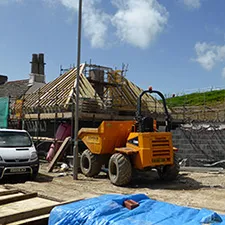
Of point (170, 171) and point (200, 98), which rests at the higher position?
point (200, 98)

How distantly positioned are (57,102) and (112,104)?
10.2 feet

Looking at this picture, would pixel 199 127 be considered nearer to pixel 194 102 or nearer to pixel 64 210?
Result: pixel 64 210

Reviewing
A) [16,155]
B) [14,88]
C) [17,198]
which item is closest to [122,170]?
[16,155]

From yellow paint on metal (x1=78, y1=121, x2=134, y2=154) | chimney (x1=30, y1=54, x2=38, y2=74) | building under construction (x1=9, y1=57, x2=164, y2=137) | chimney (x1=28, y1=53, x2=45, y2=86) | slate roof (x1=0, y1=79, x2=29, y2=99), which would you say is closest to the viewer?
yellow paint on metal (x1=78, y1=121, x2=134, y2=154)

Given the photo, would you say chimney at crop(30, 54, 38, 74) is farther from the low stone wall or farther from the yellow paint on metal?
the yellow paint on metal

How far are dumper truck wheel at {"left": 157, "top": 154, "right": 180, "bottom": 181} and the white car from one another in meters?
4.34

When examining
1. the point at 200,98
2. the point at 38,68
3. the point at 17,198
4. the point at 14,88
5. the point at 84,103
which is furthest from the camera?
the point at 200,98

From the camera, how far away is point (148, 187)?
33.0ft

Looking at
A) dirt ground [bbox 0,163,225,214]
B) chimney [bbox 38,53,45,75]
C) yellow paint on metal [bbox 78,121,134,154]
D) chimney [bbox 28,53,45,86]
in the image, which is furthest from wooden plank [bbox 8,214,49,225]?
chimney [bbox 38,53,45,75]

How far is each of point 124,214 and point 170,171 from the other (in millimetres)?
6891

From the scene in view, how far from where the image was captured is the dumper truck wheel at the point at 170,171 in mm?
10836

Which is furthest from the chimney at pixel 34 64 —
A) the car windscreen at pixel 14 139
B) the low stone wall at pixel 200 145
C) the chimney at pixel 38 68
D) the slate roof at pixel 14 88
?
the car windscreen at pixel 14 139

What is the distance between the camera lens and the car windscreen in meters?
11.2

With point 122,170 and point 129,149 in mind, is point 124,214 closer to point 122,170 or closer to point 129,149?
point 122,170
